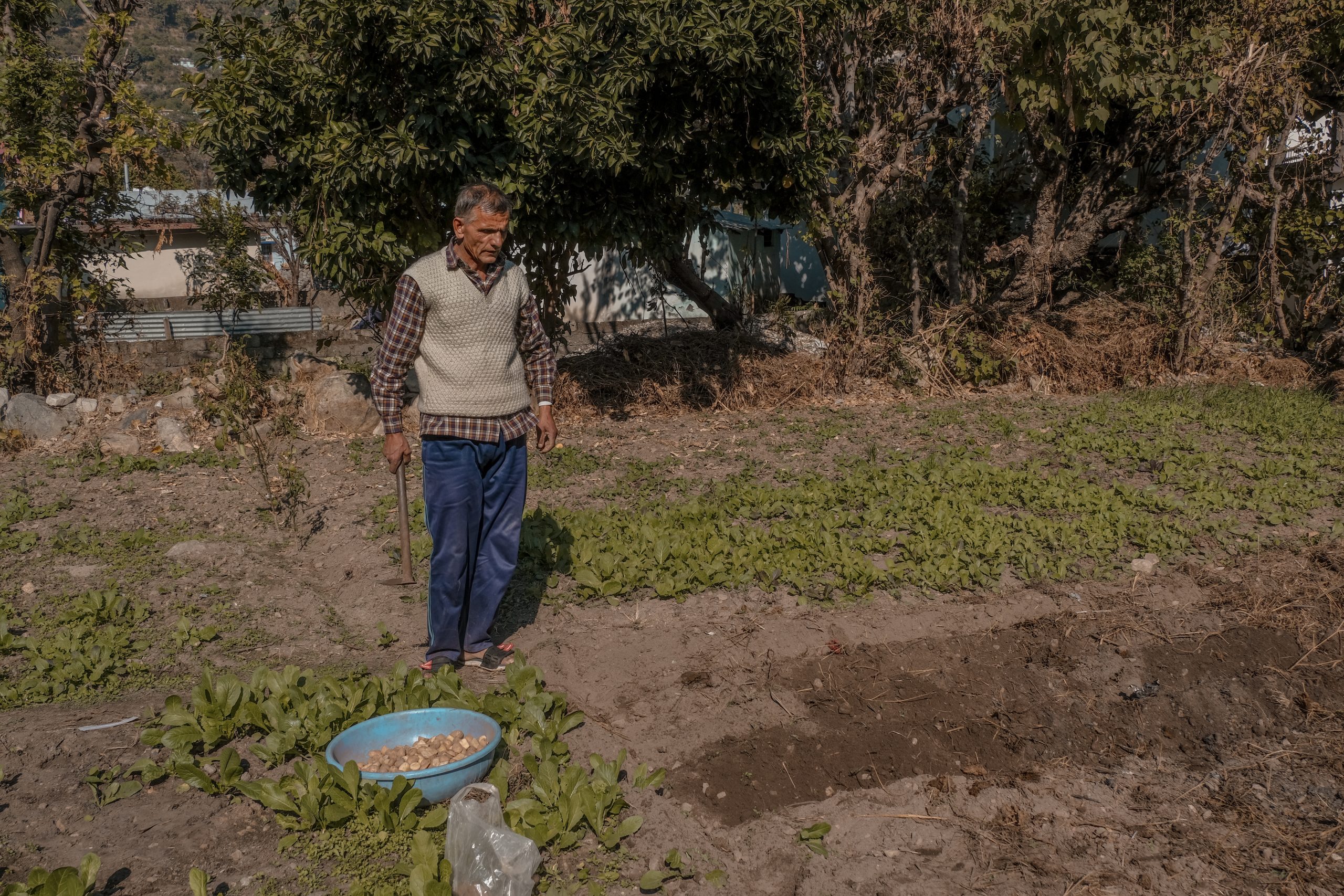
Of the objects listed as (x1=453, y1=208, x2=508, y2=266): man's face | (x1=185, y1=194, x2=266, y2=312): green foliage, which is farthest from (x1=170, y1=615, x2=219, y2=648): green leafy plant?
(x1=185, y1=194, x2=266, y2=312): green foliage

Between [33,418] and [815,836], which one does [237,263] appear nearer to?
[33,418]

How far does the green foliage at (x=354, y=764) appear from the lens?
325cm

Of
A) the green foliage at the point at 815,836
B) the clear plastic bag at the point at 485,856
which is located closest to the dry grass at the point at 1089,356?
the green foliage at the point at 815,836

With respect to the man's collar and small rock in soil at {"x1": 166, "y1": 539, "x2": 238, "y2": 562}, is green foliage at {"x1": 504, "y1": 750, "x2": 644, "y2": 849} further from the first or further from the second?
small rock in soil at {"x1": 166, "y1": 539, "x2": 238, "y2": 562}

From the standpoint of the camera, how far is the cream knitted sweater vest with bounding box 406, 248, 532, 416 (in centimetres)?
418

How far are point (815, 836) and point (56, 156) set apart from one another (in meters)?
9.41

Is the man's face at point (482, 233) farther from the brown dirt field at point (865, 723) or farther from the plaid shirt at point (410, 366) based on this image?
the brown dirt field at point (865, 723)

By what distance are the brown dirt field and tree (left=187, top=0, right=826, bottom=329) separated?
3.03 meters

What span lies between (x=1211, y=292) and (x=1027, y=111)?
2.80m

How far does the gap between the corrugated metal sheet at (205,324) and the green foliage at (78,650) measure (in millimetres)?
5809

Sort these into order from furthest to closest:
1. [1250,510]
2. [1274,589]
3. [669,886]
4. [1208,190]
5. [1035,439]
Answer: [1208,190]
[1035,439]
[1250,510]
[1274,589]
[669,886]

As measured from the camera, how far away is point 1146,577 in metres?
5.39

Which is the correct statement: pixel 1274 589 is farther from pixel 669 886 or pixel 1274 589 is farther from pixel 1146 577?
pixel 669 886

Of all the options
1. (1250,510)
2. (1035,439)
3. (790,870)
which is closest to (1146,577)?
(1250,510)
